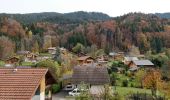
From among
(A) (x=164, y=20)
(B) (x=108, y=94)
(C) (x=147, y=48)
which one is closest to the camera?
(B) (x=108, y=94)

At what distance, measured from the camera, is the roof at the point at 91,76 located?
127 ft

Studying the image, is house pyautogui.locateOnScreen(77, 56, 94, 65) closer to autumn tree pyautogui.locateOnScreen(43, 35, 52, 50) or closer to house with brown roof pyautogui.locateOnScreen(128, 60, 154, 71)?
house with brown roof pyautogui.locateOnScreen(128, 60, 154, 71)

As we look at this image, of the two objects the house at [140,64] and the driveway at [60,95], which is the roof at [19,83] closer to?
the driveway at [60,95]

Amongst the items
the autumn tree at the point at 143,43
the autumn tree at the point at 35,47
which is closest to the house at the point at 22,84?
the autumn tree at the point at 35,47

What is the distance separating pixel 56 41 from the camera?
5310 inches

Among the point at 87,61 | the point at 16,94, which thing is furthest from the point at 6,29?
the point at 16,94

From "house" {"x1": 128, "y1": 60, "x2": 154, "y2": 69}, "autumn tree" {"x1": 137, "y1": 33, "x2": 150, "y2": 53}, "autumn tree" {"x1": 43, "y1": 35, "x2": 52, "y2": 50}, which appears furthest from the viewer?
"autumn tree" {"x1": 137, "y1": 33, "x2": 150, "y2": 53}

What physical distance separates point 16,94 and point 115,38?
12635 centimetres

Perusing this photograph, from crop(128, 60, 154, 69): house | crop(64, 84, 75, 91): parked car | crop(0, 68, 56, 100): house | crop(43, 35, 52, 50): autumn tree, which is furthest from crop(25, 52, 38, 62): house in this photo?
crop(0, 68, 56, 100): house

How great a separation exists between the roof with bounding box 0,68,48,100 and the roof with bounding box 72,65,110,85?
27212mm

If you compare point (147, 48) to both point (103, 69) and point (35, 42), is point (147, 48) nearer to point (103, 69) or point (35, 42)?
point (35, 42)

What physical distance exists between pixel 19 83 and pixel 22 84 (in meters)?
0.12

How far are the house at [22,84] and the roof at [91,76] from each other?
2689 cm

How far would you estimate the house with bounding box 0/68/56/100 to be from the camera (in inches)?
416
